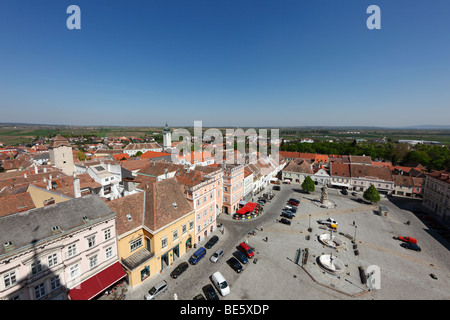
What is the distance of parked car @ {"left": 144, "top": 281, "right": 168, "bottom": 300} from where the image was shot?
21875 mm

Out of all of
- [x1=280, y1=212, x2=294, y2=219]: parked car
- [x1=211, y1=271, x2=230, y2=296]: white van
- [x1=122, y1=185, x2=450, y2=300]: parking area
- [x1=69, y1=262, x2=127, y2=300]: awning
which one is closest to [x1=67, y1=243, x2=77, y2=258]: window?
[x1=69, y1=262, x2=127, y2=300]: awning

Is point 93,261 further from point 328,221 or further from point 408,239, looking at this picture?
point 408,239

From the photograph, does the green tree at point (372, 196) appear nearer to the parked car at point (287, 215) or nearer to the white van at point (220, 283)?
the parked car at point (287, 215)

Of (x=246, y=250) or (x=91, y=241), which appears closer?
(x=91, y=241)

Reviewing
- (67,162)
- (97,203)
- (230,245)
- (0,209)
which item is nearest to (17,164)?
(67,162)

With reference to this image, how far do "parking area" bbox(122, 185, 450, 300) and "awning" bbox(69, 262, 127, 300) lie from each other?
2.70 m

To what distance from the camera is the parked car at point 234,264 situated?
25.9m

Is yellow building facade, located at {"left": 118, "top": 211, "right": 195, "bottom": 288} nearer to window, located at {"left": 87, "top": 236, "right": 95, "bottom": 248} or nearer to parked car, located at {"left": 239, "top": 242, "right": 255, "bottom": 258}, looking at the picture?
window, located at {"left": 87, "top": 236, "right": 95, "bottom": 248}

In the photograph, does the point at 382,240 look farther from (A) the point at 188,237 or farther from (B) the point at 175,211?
(B) the point at 175,211

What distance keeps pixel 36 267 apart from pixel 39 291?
2.31 meters

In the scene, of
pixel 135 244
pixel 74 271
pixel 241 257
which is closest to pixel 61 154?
pixel 135 244

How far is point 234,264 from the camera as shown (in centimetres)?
2641

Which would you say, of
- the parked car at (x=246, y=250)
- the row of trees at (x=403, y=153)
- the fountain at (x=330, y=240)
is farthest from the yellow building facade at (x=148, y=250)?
the row of trees at (x=403, y=153)
